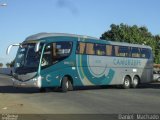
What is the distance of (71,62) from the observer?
90.8ft

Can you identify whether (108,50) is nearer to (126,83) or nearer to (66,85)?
(126,83)

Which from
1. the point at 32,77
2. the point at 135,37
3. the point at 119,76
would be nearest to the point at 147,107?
the point at 32,77

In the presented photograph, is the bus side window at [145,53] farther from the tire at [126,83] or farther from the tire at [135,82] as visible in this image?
the tire at [126,83]

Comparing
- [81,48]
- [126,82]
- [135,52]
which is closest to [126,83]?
[126,82]

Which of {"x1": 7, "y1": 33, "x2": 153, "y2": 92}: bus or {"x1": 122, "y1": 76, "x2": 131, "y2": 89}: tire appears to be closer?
{"x1": 7, "y1": 33, "x2": 153, "y2": 92}: bus

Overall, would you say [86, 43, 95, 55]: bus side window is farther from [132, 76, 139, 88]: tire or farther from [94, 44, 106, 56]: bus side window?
[132, 76, 139, 88]: tire

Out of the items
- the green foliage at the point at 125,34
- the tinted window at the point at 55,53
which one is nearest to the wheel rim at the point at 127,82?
the tinted window at the point at 55,53

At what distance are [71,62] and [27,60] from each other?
2854mm

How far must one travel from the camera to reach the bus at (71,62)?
85.4ft

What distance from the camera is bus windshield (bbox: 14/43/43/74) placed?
85.0 ft

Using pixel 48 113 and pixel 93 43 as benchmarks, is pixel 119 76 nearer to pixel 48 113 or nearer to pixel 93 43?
pixel 93 43

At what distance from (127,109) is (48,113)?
9.84 ft

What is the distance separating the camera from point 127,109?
17.1 m

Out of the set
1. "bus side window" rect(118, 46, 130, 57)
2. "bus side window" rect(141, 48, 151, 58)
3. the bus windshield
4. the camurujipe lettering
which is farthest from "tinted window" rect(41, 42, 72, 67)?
"bus side window" rect(141, 48, 151, 58)
